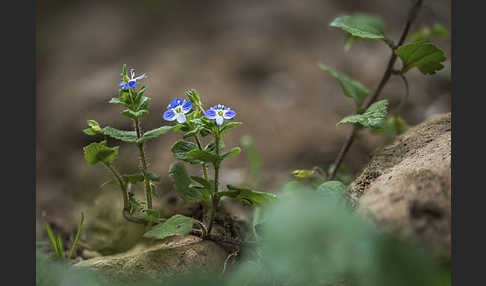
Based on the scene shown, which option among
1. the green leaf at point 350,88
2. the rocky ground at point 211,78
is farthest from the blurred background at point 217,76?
the green leaf at point 350,88

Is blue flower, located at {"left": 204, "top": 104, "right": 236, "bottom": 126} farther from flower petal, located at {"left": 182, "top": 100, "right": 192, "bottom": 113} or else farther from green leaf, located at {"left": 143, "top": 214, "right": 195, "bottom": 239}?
green leaf, located at {"left": 143, "top": 214, "right": 195, "bottom": 239}

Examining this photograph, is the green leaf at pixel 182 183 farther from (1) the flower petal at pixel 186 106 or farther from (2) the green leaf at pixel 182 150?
(1) the flower petal at pixel 186 106

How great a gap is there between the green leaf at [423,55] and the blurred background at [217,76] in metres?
0.78

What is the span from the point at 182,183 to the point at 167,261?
258 mm

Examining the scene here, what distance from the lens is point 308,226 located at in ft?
2.80

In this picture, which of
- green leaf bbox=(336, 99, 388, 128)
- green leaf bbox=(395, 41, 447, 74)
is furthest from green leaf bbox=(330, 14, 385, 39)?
green leaf bbox=(336, 99, 388, 128)

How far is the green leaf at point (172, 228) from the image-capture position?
3.84 ft

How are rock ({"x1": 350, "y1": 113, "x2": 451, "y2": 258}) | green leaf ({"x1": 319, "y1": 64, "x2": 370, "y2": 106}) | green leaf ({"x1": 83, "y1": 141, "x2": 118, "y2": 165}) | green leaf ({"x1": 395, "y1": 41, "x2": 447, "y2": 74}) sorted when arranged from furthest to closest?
green leaf ({"x1": 319, "y1": 64, "x2": 370, "y2": 106}), green leaf ({"x1": 395, "y1": 41, "x2": 447, "y2": 74}), green leaf ({"x1": 83, "y1": 141, "x2": 118, "y2": 165}), rock ({"x1": 350, "y1": 113, "x2": 451, "y2": 258})

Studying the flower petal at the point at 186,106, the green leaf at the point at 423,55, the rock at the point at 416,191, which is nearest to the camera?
the rock at the point at 416,191

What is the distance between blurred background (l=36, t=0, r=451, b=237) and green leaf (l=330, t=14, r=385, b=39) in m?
0.67

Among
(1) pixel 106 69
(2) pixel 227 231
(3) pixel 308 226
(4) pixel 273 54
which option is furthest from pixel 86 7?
(3) pixel 308 226

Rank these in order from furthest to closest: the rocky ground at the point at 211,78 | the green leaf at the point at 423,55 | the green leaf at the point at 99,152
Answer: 1. the rocky ground at the point at 211,78
2. the green leaf at the point at 423,55
3. the green leaf at the point at 99,152

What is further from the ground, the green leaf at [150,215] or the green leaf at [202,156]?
the green leaf at [202,156]

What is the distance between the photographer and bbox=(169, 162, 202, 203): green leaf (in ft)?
4.13
